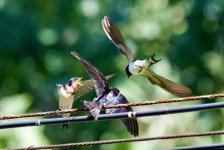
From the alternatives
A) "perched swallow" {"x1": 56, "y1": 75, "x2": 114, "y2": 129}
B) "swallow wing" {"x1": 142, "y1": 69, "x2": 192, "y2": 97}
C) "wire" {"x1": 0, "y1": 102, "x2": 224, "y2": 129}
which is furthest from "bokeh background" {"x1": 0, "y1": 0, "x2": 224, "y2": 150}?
"wire" {"x1": 0, "y1": 102, "x2": 224, "y2": 129}

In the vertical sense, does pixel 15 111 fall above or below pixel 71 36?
below

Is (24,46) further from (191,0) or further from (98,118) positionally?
(98,118)

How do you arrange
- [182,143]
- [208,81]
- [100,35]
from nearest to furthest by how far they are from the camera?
1. [182,143]
2. [208,81]
3. [100,35]


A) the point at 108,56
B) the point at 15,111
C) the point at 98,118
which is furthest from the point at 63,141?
the point at 98,118

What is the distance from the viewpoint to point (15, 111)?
786cm

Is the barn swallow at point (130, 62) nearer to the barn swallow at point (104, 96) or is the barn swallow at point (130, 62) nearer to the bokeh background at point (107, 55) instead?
the barn swallow at point (104, 96)

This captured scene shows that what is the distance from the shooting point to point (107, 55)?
29.2 feet

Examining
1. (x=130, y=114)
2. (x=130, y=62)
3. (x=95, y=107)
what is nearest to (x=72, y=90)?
(x=130, y=62)

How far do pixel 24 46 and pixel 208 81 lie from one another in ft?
7.15

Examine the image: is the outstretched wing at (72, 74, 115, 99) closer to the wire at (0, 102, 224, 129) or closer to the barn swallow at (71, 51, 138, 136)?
the barn swallow at (71, 51, 138, 136)

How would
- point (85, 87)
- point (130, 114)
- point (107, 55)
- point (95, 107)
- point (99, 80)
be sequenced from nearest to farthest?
1. point (130, 114)
2. point (95, 107)
3. point (99, 80)
4. point (85, 87)
5. point (107, 55)

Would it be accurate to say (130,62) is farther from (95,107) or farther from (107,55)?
(107,55)

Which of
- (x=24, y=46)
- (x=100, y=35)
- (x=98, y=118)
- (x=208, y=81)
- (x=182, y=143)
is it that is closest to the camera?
(x=98, y=118)

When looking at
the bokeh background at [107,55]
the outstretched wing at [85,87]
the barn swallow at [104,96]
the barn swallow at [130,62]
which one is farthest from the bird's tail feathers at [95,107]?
the bokeh background at [107,55]
